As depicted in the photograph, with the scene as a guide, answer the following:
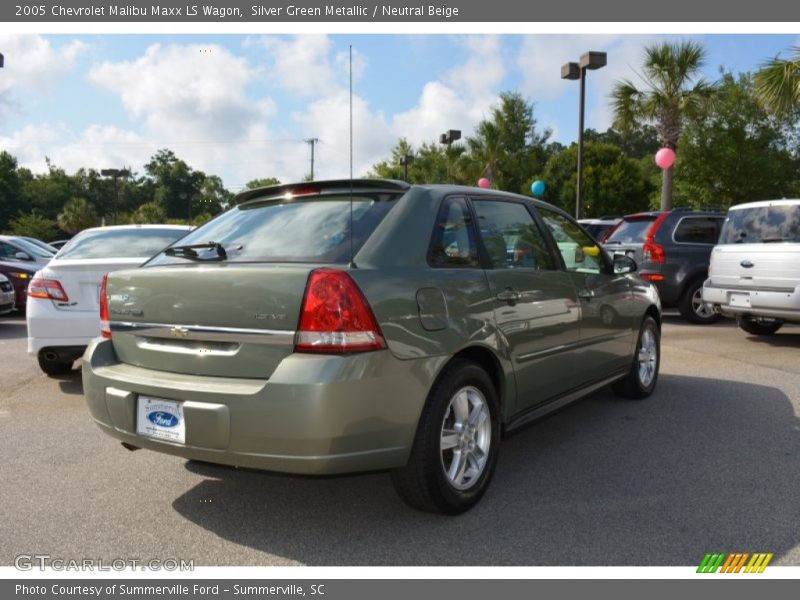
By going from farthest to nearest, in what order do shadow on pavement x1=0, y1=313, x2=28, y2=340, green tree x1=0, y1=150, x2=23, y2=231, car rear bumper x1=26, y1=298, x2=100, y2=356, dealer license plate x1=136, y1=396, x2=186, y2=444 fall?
1. green tree x1=0, y1=150, x2=23, y2=231
2. shadow on pavement x1=0, y1=313, x2=28, y2=340
3. car rear bumper x1=26, y1=298, x2=100, y2=356
4. dealer license plate x1=136, y1=396, x2=186, y2=444

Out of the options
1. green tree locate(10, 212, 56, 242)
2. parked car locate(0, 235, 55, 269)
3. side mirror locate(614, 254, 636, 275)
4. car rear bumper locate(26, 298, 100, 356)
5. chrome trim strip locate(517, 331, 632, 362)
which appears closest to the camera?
chrome trim strip locate(517, 331, 632, 362)

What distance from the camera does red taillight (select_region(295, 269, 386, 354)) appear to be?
9.02 feet

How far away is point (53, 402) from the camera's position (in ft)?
18.6

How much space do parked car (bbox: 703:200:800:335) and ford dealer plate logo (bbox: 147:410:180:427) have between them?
7195mm

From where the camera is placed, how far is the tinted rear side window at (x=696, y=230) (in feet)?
35.2

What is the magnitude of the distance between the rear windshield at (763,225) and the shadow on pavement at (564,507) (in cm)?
405

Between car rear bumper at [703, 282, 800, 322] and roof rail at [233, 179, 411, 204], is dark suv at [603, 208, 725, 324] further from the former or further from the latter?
roof rail at [233, 179, 411, 204]

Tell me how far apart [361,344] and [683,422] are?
3.18 m

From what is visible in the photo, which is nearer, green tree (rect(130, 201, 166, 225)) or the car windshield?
the car windshield

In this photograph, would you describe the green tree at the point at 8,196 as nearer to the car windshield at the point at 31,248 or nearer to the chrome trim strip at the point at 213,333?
the car windshield at the point at 31,248

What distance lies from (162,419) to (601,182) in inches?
1557

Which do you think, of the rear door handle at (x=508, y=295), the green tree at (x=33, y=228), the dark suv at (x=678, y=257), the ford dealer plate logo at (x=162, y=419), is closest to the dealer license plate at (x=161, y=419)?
the ford dealer plate logo at (x=162, y=419)

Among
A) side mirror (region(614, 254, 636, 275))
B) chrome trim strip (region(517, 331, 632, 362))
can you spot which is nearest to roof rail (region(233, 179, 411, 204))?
chrome trim strip (region(517, 331, 632, 362))

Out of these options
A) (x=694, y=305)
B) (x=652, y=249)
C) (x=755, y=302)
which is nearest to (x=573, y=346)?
(x=755, y=302)
